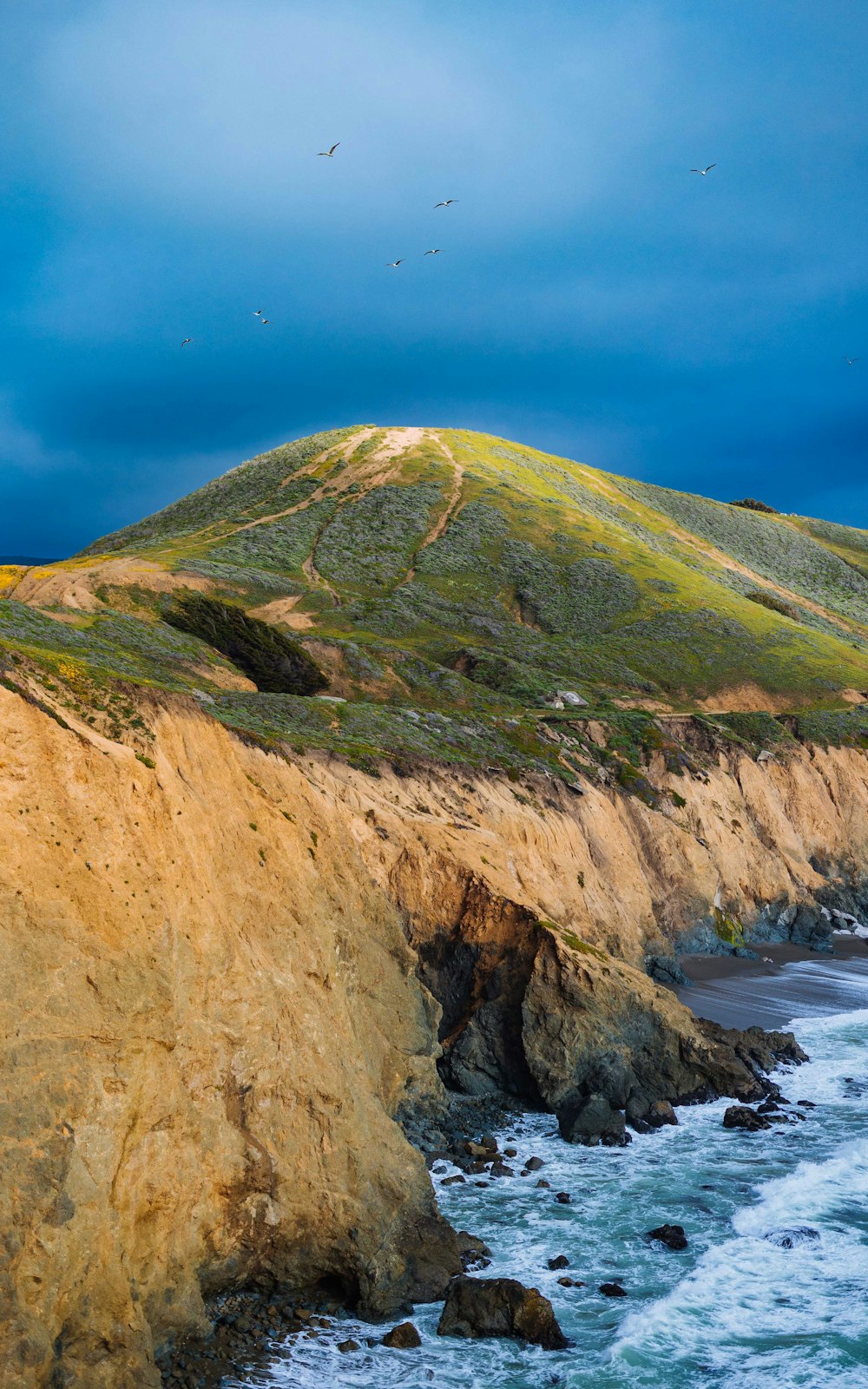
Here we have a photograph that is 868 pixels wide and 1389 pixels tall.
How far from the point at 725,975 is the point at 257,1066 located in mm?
29157

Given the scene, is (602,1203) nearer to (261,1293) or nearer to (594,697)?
(261,1293)

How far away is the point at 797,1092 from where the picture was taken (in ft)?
88.0

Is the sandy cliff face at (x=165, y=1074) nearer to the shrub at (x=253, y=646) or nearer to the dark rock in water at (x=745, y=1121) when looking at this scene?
the dark rock in water at (x=745, y=1121)

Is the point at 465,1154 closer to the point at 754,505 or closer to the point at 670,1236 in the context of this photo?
the point at 670,1236

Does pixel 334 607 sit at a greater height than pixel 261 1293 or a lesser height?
greater

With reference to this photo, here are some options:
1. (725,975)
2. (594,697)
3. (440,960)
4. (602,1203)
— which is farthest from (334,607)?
(602,1203)

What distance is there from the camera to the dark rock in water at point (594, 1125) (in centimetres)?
2309

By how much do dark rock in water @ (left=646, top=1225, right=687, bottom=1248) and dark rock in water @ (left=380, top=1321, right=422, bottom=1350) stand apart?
5.72 metres

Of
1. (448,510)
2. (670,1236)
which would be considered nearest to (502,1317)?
(670,1236)

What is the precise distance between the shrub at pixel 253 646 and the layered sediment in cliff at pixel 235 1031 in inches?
1171

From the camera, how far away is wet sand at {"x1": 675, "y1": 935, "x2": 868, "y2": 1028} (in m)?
35.1

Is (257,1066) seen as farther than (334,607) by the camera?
No

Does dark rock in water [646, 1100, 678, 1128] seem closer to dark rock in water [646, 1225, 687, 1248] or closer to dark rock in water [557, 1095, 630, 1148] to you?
dark rock in water [557, 1095, 630, 1148]

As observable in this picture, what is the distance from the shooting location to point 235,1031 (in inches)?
609
